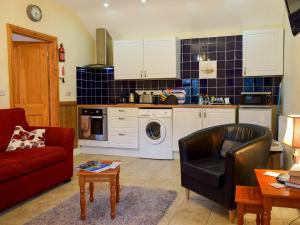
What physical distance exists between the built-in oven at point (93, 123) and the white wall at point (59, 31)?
0.37 meters

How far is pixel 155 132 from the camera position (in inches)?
199

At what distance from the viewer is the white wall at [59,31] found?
3826 mm

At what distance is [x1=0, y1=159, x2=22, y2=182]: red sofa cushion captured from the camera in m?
2.66

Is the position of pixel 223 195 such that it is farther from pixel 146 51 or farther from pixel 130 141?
pixel 146 51

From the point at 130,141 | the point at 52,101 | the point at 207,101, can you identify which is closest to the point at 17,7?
the point at 52,101

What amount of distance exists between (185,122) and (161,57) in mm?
1223

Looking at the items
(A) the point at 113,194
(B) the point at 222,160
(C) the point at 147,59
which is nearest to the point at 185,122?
(C) the point at 147,59

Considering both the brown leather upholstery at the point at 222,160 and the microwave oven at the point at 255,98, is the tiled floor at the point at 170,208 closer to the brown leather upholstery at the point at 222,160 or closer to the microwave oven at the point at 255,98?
the brown leather upholstery at the point at 222,160

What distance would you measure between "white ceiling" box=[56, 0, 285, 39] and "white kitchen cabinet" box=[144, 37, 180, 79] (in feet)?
1.25

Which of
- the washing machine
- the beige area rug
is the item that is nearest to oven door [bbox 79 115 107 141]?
the washing machine

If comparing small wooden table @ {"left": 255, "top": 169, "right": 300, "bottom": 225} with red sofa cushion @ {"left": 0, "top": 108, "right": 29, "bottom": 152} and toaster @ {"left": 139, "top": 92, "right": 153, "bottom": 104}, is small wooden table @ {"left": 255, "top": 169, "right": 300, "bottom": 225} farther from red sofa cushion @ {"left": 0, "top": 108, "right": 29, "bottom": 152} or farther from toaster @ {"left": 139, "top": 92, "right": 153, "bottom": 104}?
toaster @ {"left": 139, "top": 92, "right": 153, "bottom": 104}

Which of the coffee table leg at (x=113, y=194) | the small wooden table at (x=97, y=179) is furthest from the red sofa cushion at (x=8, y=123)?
the coffee table leg at (x=113, y=194)

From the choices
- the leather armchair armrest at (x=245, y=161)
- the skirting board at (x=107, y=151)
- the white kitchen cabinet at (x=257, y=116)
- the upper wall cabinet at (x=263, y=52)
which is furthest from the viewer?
the skirting board at (x=107, y=151)

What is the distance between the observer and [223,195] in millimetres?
2531
